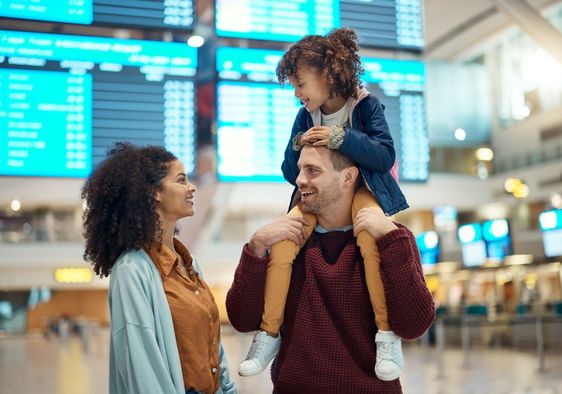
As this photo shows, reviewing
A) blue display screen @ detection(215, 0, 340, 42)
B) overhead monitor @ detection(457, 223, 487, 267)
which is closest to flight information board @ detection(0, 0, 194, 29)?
blue display screen @ detection(215, 0, 340, 42)

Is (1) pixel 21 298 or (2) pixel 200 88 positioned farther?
(1) pixel 21 298

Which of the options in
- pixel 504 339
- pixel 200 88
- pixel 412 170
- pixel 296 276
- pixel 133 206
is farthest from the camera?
pixel 504 339

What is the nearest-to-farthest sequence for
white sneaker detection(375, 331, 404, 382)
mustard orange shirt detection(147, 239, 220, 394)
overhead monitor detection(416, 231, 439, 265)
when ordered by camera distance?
white sneaker detection(375, 331, 404, 382), mustard orange shirt detection(147, 239, 220, 394), overhead monitor detection(416, 231, 439, 265)

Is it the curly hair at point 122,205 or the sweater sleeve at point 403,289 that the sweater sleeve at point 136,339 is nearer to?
the curly hair at point 122,205

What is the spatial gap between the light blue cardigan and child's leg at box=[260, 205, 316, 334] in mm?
342

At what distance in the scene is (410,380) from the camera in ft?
33.2

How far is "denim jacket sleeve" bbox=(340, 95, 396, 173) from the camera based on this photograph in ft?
7.47

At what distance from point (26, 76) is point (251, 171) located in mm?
1737

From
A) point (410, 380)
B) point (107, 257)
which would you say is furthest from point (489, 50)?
point (107, 257)

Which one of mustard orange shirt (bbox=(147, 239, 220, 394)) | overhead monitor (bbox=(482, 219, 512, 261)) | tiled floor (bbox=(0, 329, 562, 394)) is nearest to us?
mustard orange shirt (bbox=(147, 239, 220, 394))

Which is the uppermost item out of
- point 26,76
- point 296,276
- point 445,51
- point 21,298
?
point 445,51

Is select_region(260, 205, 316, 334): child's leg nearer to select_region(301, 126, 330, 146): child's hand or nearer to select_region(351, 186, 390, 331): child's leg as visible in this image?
select_region(351, 186, 390, 331): child's leg

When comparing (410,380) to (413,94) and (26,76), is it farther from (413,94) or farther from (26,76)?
(26,76)

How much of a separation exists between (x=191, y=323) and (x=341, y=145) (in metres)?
0.84
